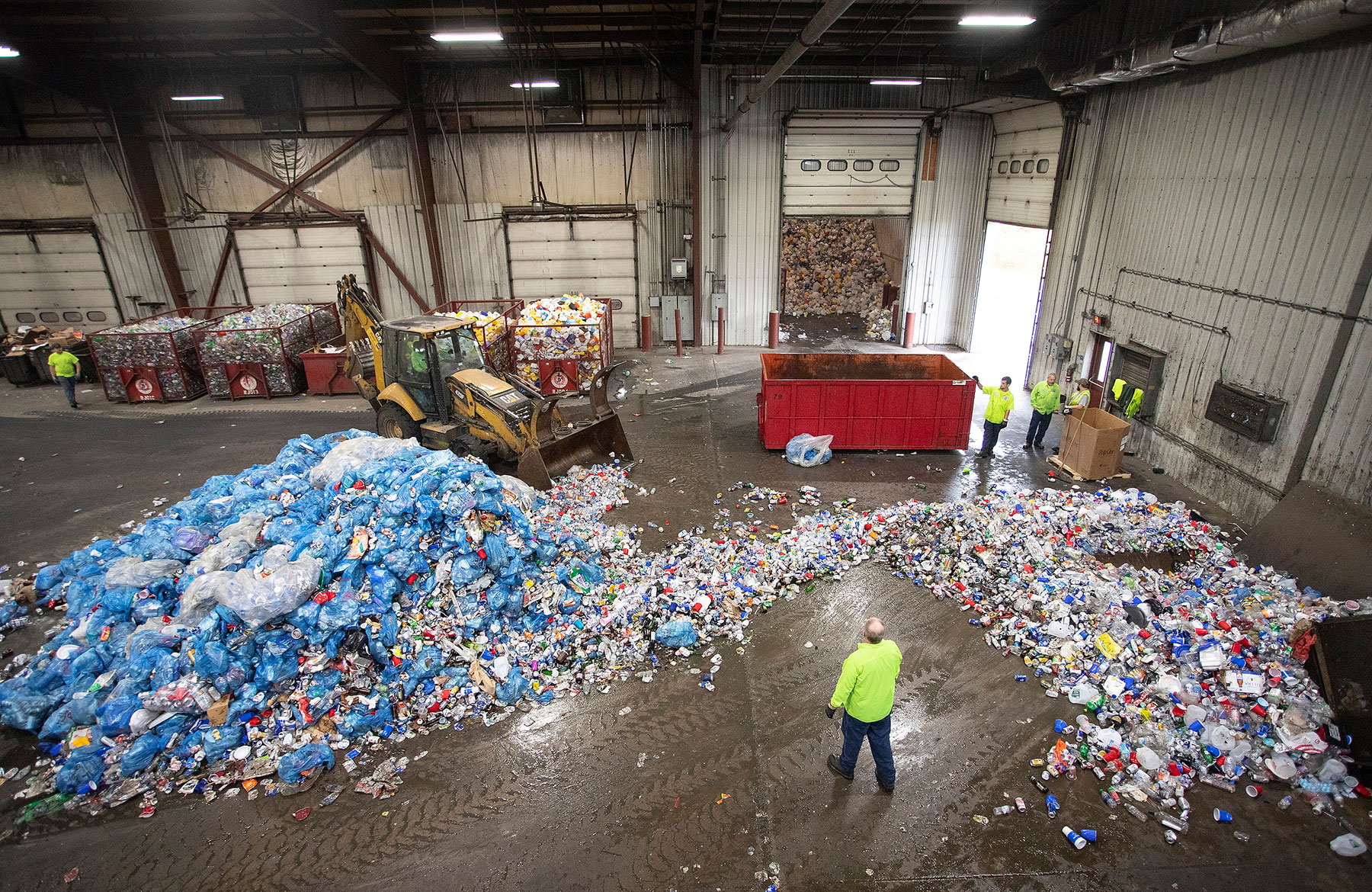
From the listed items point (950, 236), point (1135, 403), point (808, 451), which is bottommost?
point (808, 451)

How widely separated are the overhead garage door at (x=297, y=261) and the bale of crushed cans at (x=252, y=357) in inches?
110

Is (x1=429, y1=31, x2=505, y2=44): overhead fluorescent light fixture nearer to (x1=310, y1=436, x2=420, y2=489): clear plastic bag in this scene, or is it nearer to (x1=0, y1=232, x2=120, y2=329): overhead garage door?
(x1=310, y1=436, x2=420, y2=489): clear plastic bag

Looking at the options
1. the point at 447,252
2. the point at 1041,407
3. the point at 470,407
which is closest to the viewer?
the point at 470,407

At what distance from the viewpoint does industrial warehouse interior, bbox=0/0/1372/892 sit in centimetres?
473

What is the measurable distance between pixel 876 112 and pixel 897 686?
43.4 ft

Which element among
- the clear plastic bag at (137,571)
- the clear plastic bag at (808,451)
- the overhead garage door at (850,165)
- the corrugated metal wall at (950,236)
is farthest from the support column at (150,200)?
the corrugated metal wall at (950,236)

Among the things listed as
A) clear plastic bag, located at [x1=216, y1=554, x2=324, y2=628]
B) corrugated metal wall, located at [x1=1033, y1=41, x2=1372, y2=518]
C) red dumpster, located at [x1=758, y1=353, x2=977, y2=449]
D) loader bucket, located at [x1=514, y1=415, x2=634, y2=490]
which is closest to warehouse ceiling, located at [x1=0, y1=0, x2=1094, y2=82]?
corrugated metal wall, located at [x1=1033, y1=41, x2=1372, y2=518]

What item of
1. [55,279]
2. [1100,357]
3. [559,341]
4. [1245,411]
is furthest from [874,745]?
[55,279]

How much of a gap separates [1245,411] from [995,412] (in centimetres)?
293

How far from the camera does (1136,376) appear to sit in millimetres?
10195

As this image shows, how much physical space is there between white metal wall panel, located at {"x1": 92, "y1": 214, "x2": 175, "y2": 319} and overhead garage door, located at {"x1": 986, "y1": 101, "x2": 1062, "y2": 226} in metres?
20.6

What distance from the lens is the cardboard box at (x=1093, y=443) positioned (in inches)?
360

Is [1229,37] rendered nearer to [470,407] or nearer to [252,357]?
[470,407]

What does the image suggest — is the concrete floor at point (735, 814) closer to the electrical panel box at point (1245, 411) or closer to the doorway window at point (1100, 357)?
the electrical panel box at point (1245, 411)
